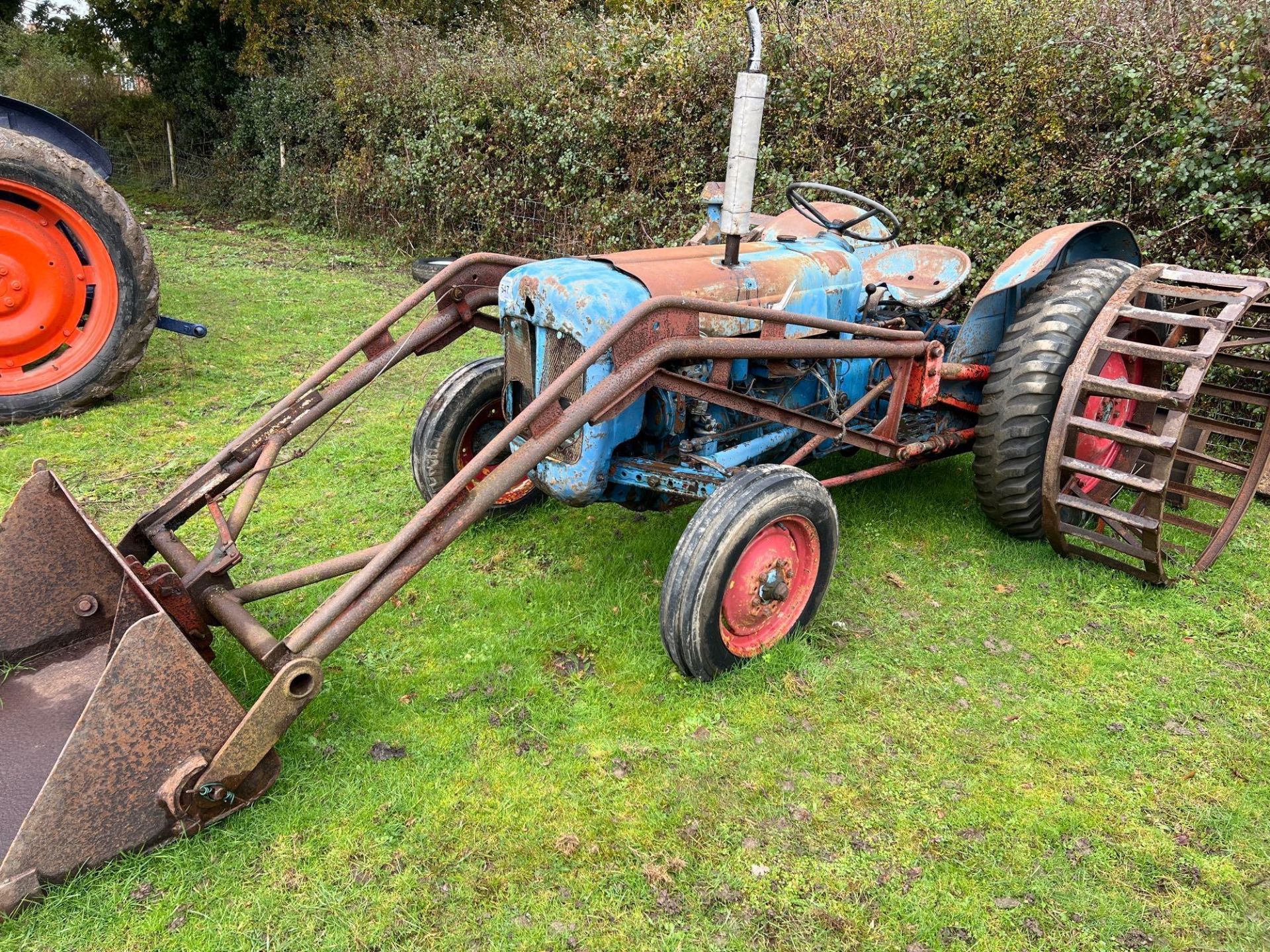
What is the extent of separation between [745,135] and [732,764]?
2.04 meters

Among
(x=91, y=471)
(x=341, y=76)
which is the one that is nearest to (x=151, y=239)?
(x=341, y=76)

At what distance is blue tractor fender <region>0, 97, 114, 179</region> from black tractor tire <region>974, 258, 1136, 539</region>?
202 inches

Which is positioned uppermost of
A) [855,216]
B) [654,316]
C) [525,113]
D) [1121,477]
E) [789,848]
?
[525,113]

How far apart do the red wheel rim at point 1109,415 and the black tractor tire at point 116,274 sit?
16.7 feet

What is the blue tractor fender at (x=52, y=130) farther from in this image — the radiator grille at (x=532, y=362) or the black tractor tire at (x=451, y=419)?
the radiator grille at (x=532, y=362)

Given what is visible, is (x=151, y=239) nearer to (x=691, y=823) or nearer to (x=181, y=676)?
(x=181, y=676)

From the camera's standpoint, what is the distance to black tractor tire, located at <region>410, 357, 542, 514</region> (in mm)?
3510

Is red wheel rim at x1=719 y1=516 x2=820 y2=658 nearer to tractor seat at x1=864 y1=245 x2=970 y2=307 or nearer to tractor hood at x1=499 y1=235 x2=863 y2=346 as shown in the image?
tractor hood at x1=499 y1=235 x2=863 y2=346

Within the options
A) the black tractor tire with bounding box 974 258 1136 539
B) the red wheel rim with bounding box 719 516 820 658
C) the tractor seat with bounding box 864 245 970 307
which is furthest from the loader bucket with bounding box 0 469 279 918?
the tractor seat with bounding box 864 245 970 307

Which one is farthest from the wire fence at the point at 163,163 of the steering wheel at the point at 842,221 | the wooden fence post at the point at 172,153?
the steering wheel at the point at 842,221

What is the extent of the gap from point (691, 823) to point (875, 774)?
2.03ft

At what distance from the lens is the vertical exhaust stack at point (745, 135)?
2.71 m

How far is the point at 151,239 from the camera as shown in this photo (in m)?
9.97

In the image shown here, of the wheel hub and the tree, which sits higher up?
the tree
